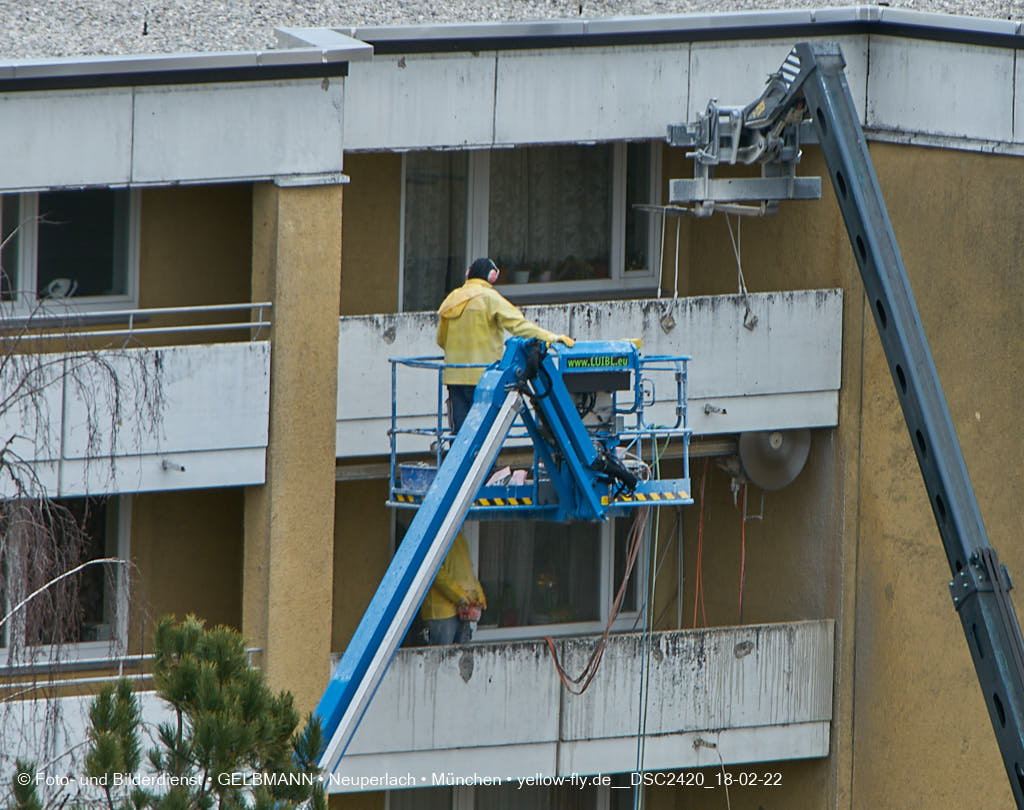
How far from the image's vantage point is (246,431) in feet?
64.5

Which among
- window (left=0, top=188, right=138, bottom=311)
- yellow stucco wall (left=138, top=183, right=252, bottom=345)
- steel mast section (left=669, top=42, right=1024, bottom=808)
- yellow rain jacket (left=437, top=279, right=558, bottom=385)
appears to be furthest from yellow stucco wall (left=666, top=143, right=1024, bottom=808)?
window (left=0, top=188, right=138, bottom=311)

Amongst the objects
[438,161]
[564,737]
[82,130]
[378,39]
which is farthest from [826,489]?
[82,130]

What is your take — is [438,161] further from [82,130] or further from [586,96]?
[82,130]

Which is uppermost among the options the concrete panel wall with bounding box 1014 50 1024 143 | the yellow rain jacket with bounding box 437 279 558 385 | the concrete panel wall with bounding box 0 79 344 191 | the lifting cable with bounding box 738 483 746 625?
the concrete panel wall with bounding box 1014 50 1024 143

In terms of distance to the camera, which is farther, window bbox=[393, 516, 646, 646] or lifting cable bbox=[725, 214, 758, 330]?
window bbox=[393, 516, 646, 646]

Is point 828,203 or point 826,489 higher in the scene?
point 828,203

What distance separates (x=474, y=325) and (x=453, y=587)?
3564mm

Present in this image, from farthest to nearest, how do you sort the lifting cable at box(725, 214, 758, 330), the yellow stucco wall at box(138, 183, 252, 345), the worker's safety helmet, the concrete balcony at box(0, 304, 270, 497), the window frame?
the window frame → the lifting cable at box(725, 214, 758, 330) → the yellow stucco wall at box(138, 183, 252, 345) → the worker's safety helmet → the concrete balcony at box(0, 304, 270, 497)

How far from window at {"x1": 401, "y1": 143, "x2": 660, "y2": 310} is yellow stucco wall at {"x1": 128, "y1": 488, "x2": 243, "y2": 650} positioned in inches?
119

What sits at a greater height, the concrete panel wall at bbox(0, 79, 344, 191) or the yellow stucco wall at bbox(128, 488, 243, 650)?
the concrete panel wall at bbox(0, 79, 344, 191)

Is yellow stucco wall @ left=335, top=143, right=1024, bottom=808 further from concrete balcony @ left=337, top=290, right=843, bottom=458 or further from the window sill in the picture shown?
the window sill

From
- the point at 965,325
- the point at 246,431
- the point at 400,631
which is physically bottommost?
the point at 400,631

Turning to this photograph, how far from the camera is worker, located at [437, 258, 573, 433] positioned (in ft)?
61.7

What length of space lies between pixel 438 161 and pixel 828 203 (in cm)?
396
